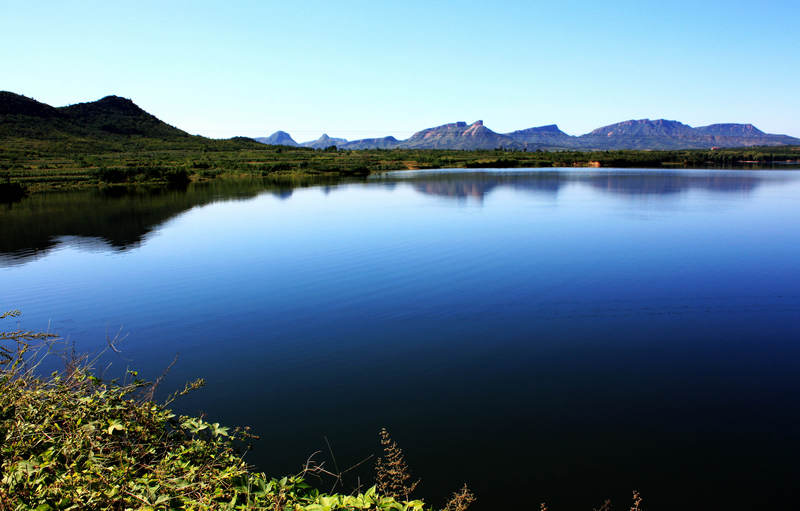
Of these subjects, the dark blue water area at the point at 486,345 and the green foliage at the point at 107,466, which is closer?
the green foliage at the point at 107,466

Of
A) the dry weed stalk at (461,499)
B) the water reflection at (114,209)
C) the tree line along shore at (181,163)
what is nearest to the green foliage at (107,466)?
the dry weed stalk at (461,499)

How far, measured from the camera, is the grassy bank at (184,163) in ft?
156

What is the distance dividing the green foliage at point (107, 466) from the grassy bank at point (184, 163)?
1806 inches

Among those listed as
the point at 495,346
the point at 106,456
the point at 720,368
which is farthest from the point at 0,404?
the point at 720,368

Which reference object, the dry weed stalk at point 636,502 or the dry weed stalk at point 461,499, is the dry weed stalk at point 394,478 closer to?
the dry weed stalk at point 461,499

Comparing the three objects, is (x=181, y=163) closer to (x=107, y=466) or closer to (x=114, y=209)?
(x=114, y=209)

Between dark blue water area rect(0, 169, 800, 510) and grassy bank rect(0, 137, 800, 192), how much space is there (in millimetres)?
34915

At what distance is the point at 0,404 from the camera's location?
345 cm

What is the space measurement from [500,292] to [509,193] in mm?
27730

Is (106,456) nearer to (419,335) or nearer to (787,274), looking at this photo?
(419,335)

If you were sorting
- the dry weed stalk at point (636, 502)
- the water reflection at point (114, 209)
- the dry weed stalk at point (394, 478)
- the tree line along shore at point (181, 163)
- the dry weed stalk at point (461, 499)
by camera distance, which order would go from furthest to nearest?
the tree line along shore at point (181, 163) < the water reflection at point (114, 209) < the dry weed stalk at point (394, 478) < the dry weed stalk at point (636, 502) < the dry weed stalk at point (461, 499)

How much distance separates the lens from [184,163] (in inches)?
2507

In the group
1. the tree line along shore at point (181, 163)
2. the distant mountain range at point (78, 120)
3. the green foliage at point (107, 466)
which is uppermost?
the distant mountain range at point (78, 120)

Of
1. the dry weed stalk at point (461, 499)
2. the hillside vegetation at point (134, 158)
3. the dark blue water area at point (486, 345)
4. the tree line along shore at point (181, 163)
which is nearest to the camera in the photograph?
the dry weed stalk at point (461, 499)
